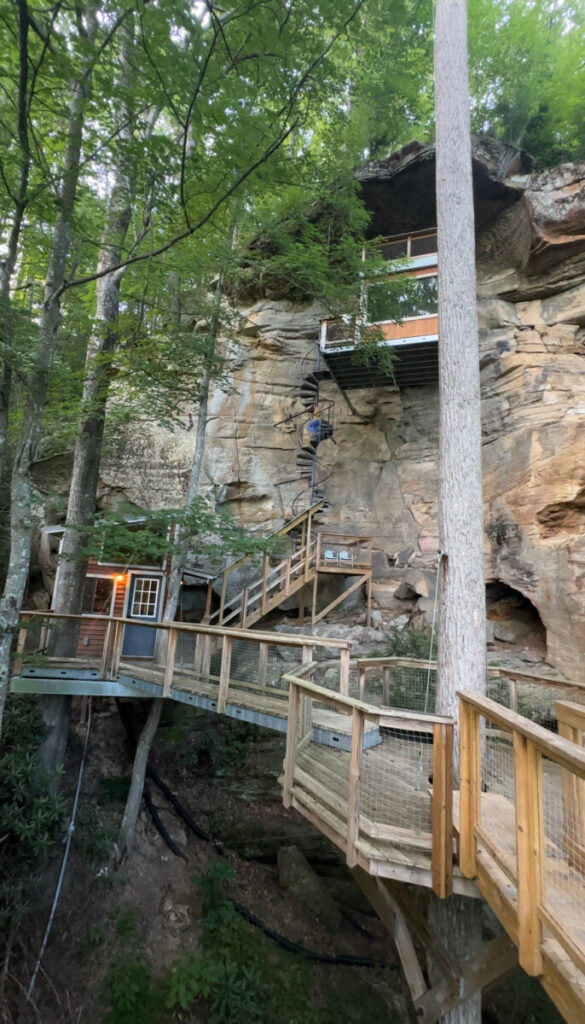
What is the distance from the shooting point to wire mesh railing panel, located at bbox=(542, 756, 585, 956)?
1906 mm

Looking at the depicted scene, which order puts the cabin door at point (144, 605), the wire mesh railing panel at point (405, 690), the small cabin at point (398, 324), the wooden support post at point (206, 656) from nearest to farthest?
the wooden support post at point (206, 656), the wire mesh railing panel at point (405, 690), the cabin door at point (144, 605), the small cabin at point (398, 324)

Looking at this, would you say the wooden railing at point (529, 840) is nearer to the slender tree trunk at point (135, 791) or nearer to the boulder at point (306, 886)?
the boulder at point (306, 886)

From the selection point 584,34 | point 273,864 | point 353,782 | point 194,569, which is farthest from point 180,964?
point 584,34

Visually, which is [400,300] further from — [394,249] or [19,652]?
[19,652]

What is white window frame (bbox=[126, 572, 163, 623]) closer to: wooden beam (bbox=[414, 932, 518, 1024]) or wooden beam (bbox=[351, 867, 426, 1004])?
wooden beam (bbox=[351, 867, 426, 1004])

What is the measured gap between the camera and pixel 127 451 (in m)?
13.5

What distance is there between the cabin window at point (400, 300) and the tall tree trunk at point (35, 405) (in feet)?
24.3

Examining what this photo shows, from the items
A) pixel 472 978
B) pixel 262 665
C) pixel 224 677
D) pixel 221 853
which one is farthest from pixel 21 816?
pixel 472 978

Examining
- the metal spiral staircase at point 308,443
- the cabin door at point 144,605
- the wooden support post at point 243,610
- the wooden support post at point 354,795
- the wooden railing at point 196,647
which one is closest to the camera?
the wooden support post at point 354,795

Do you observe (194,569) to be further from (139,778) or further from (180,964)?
(180,964)

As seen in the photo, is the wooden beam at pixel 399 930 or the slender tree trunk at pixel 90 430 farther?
the slender tree trunk at pixel 90 430

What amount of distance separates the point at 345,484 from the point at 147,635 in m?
6.94

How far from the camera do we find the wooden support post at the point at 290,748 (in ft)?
13.3

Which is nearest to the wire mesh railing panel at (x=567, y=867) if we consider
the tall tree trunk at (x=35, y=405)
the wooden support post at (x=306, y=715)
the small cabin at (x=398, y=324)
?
the wooden support post at (x=306, y=715)
